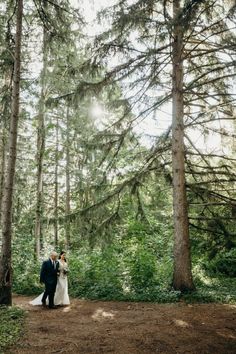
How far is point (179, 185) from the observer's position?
1155 cm

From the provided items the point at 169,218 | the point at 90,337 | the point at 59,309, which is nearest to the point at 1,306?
the point at 59,309

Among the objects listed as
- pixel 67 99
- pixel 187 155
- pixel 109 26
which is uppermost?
pixel 109 26

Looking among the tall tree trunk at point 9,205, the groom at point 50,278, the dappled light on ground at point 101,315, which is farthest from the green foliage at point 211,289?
the tall tree trunk at point 9,205

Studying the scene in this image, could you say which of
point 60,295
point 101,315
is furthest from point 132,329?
point 60,295

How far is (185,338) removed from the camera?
22.6 ft

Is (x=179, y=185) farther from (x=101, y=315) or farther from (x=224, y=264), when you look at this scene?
(x=224, y=264)

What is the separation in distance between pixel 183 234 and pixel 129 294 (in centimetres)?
254

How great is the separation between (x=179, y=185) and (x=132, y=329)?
17.0 ft

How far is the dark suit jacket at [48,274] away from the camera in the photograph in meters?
10.6

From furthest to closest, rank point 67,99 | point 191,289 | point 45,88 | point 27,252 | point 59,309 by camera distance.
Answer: point 27,252
point 45,88
point 67,99
point 191,289
point 59,309

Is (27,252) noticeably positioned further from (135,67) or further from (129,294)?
(135,67)

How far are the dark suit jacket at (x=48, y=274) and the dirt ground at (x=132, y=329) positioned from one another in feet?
2.56

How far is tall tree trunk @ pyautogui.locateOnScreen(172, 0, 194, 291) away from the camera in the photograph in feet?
36.6

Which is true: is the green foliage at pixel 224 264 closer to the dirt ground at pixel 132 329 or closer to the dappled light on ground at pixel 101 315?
the dirt ground at pixel 132 329
